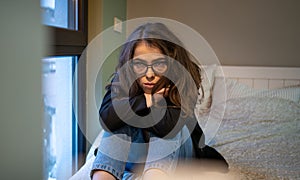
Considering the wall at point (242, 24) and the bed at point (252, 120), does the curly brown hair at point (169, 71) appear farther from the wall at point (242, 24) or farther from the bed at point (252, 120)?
the wall at point (242, 24)

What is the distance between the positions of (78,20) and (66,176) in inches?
32.5

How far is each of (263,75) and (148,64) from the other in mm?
1728

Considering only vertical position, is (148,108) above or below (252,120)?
above

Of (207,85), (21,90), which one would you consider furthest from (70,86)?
(21,90)

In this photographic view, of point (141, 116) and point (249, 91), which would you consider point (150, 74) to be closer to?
point (141, 116)

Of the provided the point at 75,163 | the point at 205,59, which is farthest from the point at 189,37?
the point at 75,163

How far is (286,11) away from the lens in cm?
237

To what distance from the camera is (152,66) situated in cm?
93

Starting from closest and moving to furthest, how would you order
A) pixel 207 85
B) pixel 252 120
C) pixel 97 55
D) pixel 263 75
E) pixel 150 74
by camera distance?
pixel 150 74
pixel 97 55
pixel 252 120
pixel 207 85
pixel 263 75

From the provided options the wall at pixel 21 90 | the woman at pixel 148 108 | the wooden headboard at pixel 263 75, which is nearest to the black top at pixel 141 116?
the woman at pixel 148 108

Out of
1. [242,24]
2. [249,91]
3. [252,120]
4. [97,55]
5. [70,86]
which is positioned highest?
[242,24]

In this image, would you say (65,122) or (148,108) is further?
(65,122)

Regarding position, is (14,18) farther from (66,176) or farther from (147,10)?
(147,10)

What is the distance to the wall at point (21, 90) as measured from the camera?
Answer: 253 mm
